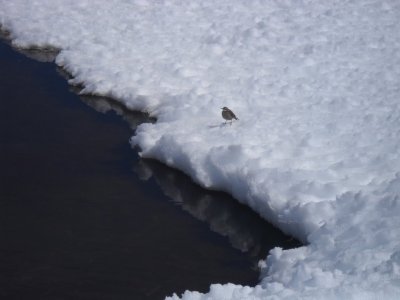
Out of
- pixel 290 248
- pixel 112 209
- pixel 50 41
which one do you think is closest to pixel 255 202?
pixel 290 248

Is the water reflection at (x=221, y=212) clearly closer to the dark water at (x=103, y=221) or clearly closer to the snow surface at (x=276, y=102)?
the dark water at (x=103, y=221)

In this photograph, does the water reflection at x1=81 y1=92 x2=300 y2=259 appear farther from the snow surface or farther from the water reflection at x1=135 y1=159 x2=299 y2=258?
the snow surface

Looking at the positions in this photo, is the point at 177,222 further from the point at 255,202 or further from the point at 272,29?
the point at 272,29

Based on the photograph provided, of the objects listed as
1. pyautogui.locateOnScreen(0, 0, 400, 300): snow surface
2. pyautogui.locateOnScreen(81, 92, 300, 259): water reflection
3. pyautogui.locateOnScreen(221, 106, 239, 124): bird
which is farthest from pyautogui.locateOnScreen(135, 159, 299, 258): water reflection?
pyautogui.locateOnScreen(221, 106, 239, 124): bird

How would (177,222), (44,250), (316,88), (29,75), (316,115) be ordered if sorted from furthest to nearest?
(29,75) → (316,88) → (316,115) → (177,222) → (44,250)

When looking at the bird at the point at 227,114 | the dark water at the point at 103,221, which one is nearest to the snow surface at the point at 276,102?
the bird at the point at 227,114

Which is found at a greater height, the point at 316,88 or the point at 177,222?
the point at 316,88
